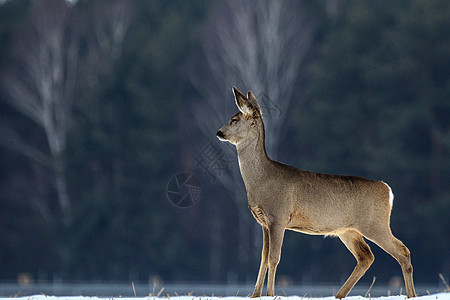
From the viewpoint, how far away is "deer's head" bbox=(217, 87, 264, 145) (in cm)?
829

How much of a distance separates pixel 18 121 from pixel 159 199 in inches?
240

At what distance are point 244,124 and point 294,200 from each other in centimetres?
81

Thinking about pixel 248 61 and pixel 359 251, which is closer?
pixel 359 251

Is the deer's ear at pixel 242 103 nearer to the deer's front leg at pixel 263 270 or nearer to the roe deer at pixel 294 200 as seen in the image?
the roe deer at pixel 294 200

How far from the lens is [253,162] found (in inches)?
330

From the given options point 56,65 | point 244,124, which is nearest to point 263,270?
point 244,124

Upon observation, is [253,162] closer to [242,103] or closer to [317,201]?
[242,103]

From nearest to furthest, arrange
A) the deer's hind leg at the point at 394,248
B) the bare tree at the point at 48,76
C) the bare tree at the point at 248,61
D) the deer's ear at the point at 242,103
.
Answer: the deer's ear at the point at 242,103 < the deer's hind leg at the point at 394,248 < the bare tree at the point at 248,61 < the bare tree at the point at 48,76

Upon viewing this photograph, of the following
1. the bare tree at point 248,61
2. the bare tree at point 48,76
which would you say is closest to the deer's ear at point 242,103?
the bare tree at point 248,61

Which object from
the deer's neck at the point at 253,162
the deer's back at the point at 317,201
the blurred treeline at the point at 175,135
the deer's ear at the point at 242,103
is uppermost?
the blurred treeline at the point at 175,135

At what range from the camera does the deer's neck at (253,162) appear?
8312mm

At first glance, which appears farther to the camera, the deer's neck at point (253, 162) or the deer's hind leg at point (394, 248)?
the deer's hind leg at point (394, 248)

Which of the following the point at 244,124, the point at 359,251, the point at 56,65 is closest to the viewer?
the point at 244,124

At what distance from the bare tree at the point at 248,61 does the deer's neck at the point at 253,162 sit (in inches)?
866
